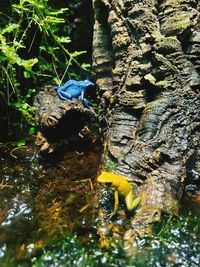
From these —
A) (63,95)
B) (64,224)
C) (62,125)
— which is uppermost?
(63,95)

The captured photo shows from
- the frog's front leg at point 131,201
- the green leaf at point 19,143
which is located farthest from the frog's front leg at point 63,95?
the frog's front leg at point 131,201

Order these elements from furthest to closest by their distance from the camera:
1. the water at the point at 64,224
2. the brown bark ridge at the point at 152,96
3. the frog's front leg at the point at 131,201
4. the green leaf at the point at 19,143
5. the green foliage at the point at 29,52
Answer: the green foliage at the point at 29,52
the green leaf at the point at 19,143
the brown bark ridge at the point at 152,96
the frog's front leg at the point at 131,201
the water at the point at 64,224

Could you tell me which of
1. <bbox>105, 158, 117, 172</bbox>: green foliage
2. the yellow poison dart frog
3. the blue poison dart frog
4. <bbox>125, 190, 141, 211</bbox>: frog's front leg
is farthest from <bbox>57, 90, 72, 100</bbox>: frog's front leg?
<bbox>125, 190, 141, 211</bbox>: frog's front leg

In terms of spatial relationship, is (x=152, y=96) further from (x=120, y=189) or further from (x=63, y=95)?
(x=120, y=189)

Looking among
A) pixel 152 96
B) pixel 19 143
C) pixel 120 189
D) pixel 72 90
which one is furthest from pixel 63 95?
pixel 120 189

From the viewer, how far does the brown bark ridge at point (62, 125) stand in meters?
3.82

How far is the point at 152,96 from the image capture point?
3.95m

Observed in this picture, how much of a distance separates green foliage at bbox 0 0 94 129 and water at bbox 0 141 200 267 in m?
0.95

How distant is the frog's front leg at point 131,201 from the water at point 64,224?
0.29 meters

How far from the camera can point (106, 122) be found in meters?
4.11

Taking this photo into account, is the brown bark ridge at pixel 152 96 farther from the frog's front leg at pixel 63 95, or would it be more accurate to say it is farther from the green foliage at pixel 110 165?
the frog's front leg at pixel 63 95

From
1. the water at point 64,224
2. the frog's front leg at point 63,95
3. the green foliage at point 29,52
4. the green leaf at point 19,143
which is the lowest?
the water at point 64,224

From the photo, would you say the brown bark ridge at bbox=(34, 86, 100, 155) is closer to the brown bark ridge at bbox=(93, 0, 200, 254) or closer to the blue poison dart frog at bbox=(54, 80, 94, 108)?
the blue poison dart frog at bbox=(54, 80, 94, 108)

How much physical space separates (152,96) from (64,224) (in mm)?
1742
